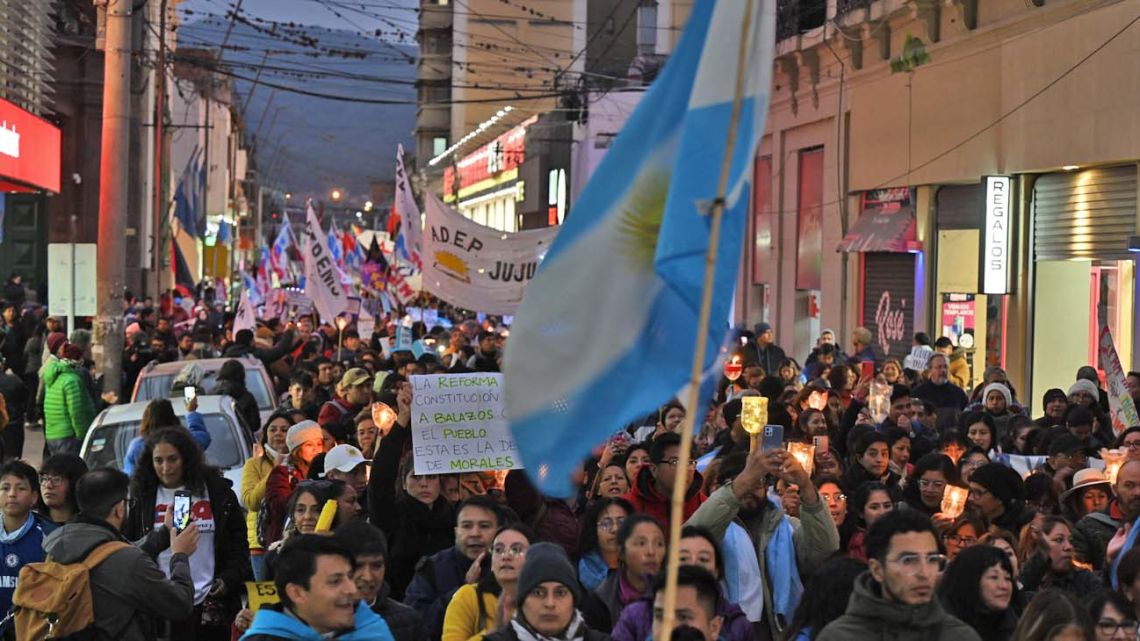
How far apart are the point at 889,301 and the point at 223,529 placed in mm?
21052

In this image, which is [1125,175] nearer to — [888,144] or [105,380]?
[888,144]

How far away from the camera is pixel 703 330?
4340 mm

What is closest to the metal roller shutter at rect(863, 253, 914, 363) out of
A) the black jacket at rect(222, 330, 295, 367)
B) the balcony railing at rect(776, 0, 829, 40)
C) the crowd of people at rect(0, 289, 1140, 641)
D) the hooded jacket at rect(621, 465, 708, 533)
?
the balcony railing at rect(776, 0, 829, 40)

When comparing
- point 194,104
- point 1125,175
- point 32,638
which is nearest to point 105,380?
point 1125,175

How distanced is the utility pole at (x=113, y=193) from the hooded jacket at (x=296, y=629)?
15241 millimetres

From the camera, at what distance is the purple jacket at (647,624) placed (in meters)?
6.60

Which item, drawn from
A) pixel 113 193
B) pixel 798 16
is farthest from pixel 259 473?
pixel 798 16

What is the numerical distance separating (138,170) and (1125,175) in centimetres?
2761

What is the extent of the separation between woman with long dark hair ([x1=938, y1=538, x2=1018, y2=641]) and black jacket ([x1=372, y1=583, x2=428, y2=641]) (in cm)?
191

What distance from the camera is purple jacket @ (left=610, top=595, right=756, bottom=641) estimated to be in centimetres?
660

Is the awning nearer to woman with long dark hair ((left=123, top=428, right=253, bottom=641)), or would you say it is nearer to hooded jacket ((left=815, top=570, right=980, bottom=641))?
woman with long dark hair ((left=123, top=428, right=253, bottom=641))

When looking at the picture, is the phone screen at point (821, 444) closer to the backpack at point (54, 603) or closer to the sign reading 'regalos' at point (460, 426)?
the sign reading 'regalos' at point (460, 426)

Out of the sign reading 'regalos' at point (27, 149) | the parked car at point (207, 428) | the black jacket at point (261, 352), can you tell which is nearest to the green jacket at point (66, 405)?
the parked car at point (207, 428)

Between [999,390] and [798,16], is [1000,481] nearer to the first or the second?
[999,390]
